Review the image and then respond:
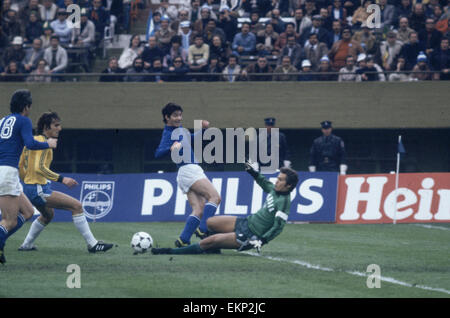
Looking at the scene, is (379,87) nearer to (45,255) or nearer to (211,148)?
(211,148)

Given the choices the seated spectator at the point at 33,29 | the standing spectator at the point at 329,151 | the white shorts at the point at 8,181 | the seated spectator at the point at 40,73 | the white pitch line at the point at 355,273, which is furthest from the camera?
the seated spectator at the point at 33,29

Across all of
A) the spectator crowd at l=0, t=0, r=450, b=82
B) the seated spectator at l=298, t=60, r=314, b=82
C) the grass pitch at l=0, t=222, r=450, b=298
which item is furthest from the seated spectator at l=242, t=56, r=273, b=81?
the grass pitch at l=0, t=222, r=450, b=298

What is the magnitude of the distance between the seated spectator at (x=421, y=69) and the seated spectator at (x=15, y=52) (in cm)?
1083

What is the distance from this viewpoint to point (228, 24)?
Result: 918 inches

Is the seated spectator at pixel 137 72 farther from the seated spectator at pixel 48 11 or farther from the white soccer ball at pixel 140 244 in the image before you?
the white soccer ball at pixel 140 244

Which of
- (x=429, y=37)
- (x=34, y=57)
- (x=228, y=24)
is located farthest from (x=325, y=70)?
(x=34, y=57)

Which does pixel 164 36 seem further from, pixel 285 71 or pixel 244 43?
pixel 285 71

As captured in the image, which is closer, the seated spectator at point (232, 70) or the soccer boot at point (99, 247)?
the soccer boot at point (99, 247)

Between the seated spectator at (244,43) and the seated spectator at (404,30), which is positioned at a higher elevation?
the seated spectator at (404,30)

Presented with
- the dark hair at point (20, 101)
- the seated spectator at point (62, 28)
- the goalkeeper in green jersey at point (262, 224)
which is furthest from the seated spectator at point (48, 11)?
the goalkeeper in green jersey at point (262, 224)

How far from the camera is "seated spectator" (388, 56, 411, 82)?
72.3 feet

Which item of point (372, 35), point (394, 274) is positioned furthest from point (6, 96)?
point (394, 274)

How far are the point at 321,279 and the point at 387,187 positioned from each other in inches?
386

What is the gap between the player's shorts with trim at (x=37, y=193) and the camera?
40.0 ft
